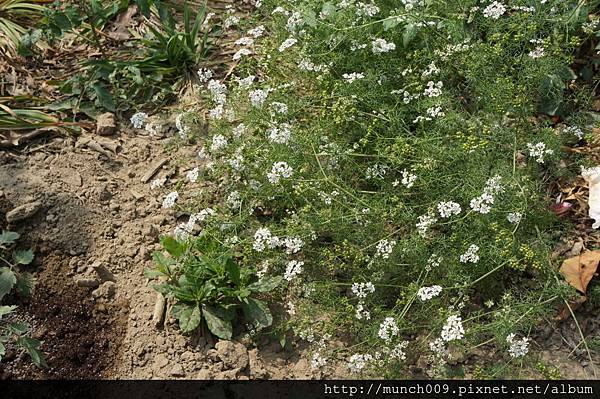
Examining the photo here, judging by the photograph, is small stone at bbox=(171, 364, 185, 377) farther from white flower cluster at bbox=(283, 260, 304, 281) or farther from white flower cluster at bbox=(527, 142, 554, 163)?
white flower cluster at bbox=(527, 142, 554, 163)

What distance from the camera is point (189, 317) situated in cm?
411

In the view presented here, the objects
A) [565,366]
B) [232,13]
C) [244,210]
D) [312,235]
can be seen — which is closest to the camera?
[565,366]

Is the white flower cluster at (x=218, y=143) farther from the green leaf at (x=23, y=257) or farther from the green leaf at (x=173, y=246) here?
the green leaf at (x=23, y=257)

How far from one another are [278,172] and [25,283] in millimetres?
1612

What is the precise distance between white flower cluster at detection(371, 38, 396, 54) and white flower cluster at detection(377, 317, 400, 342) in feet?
5.64

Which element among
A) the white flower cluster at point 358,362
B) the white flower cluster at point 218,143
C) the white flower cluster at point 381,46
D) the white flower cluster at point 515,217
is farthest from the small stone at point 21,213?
the white flower cluster at point 515,217

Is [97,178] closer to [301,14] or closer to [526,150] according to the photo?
[301,14]

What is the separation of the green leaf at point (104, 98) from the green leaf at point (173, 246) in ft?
4.83

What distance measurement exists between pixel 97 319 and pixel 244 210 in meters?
1.06

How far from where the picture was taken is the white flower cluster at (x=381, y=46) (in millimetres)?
4564

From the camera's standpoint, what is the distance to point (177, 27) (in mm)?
5816

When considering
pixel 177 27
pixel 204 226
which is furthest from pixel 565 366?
pixel 177 27

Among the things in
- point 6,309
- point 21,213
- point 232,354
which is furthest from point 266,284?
point 21,213

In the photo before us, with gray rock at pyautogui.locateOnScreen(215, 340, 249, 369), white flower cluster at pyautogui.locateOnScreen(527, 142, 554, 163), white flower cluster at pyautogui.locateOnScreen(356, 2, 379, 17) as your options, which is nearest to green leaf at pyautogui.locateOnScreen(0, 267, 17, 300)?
gray rock at pyautogui.locateOnScreen(215, 340, 249, 369)
